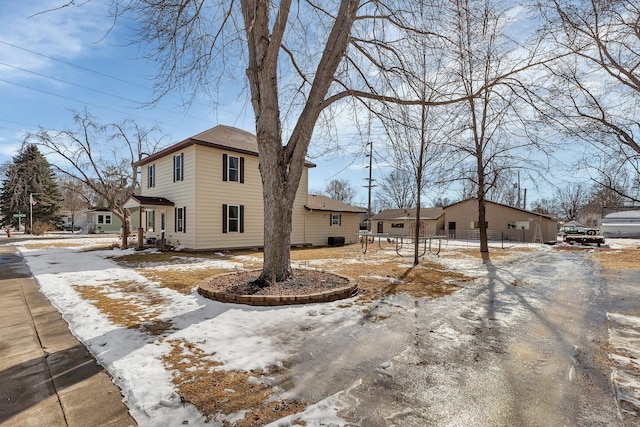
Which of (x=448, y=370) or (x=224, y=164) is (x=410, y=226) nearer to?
(x=224, y=164)

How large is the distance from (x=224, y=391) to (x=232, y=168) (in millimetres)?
13574

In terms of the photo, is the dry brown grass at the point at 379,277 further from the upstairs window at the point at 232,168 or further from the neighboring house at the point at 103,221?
the neighboring house at the point at 103,221

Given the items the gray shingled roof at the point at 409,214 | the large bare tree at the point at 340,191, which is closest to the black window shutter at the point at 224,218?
the gray shingled roof at the point at 409,214

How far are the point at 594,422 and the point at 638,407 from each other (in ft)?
1.87

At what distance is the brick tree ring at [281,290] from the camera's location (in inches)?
205

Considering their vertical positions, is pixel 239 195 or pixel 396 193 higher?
pixel 396 193

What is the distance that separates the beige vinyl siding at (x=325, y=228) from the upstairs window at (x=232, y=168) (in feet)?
16.7

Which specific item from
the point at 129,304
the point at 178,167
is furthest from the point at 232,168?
the point at 129,304

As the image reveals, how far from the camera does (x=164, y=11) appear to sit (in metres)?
6.02

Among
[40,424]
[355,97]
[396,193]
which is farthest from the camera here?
[396,193]

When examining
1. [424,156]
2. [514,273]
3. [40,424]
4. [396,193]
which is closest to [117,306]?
[40,424]

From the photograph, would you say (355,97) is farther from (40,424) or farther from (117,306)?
(40,424)

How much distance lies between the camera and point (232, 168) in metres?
15.2

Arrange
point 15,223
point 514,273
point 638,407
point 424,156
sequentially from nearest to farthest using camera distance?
point 638,407
point 514,273
point 424,156
point 15,223
